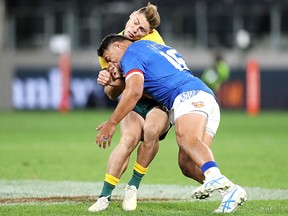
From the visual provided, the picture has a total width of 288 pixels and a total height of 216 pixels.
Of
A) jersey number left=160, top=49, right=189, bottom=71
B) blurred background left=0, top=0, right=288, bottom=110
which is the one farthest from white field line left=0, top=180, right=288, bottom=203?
blurred background left=0, top=0, right=288, bottom=110

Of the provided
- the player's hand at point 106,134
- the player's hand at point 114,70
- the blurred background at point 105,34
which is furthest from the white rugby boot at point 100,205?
the blurred background at point 105,34

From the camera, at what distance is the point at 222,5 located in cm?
3048

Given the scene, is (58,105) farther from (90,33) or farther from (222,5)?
(222,5)

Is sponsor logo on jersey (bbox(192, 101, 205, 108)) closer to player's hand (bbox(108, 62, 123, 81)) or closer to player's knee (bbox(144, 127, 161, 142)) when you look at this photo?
player's knee (bbox(144, 127, 161, 142))

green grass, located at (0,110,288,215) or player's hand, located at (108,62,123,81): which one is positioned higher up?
player's hand, located at (108,62,123,81)

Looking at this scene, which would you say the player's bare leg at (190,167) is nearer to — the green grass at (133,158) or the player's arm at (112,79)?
the green grass at (133,158)

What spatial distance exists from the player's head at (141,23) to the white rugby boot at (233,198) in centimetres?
195

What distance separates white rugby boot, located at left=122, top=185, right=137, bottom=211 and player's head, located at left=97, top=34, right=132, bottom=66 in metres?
1.22

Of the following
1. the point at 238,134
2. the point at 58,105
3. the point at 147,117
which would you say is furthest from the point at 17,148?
the point at 58,105

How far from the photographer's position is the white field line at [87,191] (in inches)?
390

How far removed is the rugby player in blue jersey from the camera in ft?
25.8

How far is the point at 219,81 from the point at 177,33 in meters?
3.31

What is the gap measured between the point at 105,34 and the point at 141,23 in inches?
868

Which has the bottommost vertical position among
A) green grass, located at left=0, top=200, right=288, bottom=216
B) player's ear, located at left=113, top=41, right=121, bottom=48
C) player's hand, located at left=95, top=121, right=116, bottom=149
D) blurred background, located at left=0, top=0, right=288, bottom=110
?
blurred background, located at left=0, top=0, right=288, bottom=110
